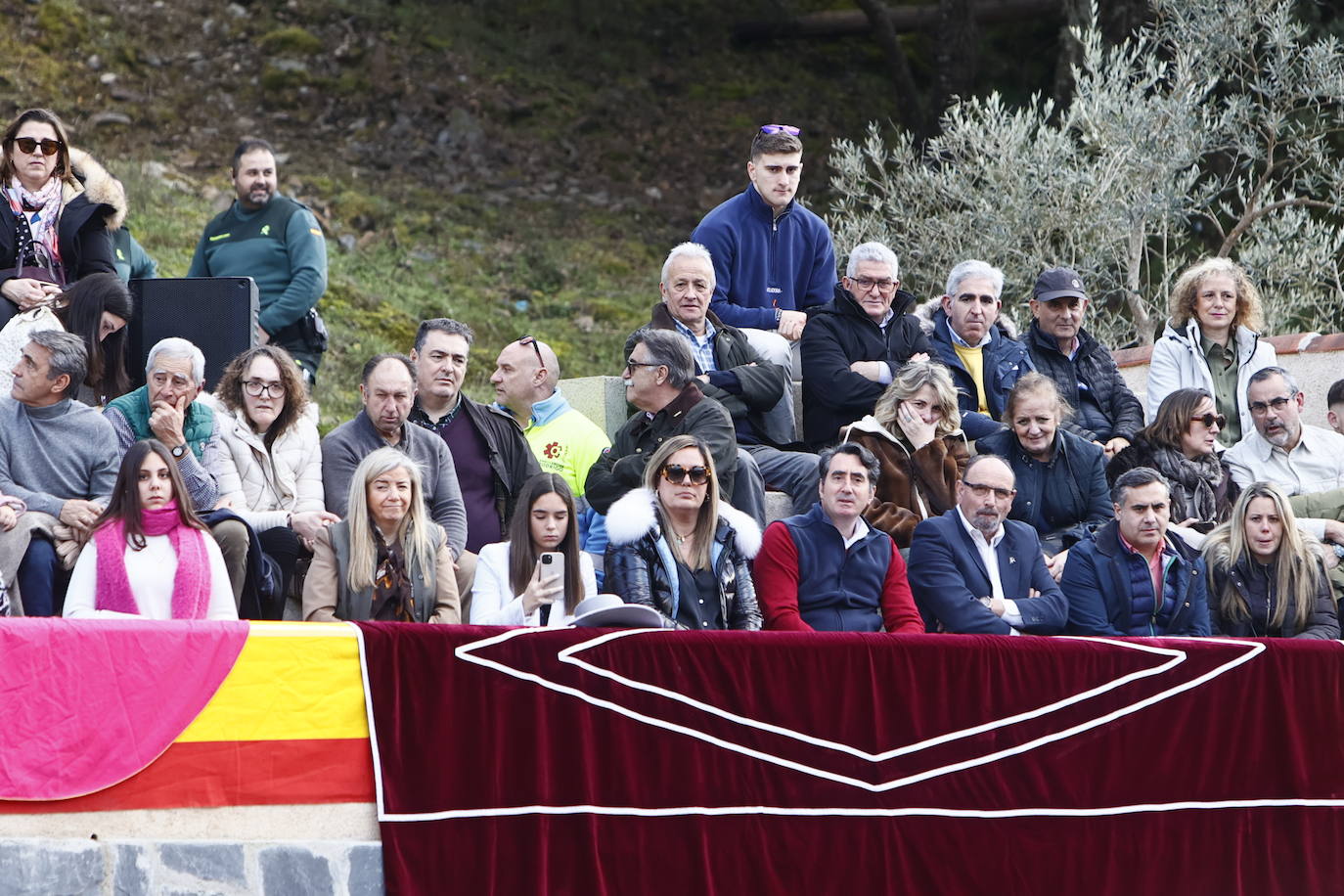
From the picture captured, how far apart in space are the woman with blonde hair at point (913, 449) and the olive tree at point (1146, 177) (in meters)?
6.43

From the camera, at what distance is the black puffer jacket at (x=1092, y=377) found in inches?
349

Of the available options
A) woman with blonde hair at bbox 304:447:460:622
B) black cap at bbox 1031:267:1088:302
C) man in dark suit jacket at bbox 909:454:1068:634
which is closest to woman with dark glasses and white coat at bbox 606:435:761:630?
woman with blonde hair at bbox 304:447:460:622

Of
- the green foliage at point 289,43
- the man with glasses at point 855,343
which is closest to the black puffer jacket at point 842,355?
the man with glasses at point 855,343

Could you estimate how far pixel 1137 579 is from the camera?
7.12 m

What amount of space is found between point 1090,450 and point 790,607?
1.99 metres

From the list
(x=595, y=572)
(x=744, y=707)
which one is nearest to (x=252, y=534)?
(x=595, y=572)

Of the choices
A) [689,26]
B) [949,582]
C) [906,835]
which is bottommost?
[906,835]

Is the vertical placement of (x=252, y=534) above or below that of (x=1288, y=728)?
above

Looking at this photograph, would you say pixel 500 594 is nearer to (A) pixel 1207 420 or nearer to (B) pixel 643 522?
(B) pixel 643 522

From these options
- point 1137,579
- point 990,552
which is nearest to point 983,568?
point 990,552

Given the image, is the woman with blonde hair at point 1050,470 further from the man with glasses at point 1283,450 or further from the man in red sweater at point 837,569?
the man in red sweater at point 837,569

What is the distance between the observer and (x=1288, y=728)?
249 inches

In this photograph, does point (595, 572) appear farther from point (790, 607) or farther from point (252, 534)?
point (252, 534)

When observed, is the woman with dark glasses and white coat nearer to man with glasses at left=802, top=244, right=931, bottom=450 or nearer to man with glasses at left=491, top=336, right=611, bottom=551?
man with glasses at left=491, top=336, right=611, bottom=551
